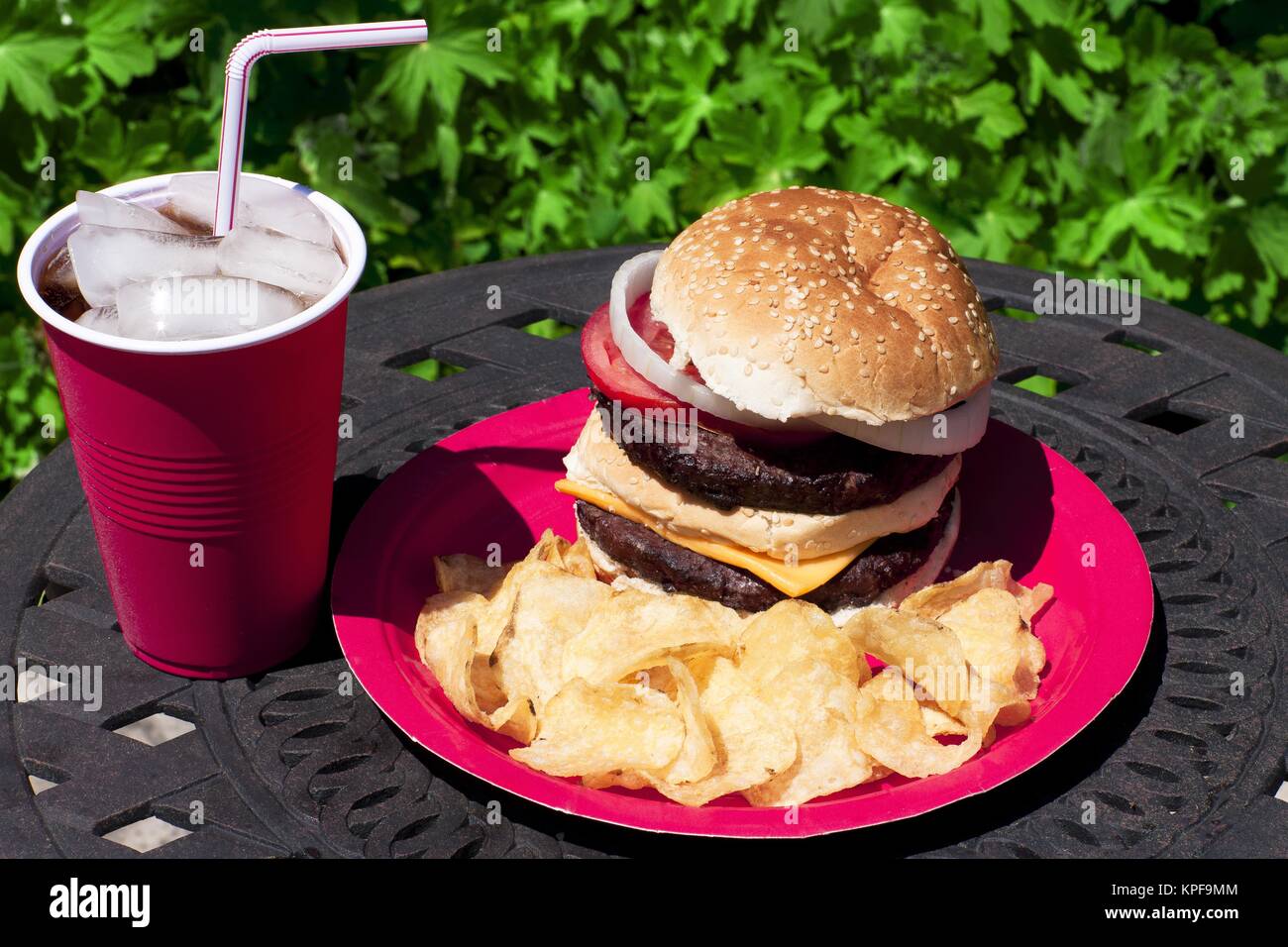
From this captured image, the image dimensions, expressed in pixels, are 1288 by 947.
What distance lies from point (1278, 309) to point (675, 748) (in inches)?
138

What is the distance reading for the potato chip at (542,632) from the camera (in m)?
2.57

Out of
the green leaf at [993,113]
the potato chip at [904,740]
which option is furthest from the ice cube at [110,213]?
the green leaf at [993,113]

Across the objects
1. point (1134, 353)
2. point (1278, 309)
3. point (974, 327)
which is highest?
point (974, 327)

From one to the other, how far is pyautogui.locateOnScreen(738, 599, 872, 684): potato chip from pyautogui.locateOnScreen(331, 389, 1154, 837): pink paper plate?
0.22 m

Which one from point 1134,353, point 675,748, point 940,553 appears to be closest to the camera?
point 675,748

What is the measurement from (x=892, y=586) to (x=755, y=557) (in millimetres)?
311

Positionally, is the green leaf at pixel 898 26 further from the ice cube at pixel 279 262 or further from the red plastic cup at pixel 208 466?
the ice cube at pixel 279 262

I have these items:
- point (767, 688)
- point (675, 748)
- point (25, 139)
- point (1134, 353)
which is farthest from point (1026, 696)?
point (25, 139)

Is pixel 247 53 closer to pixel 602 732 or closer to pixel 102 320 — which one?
pixel 102 320

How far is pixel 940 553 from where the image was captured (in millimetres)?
3059

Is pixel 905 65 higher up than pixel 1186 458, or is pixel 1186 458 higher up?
pixel 905 65

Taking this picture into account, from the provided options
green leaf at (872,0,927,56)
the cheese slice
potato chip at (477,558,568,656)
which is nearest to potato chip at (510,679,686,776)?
potato chip at (477,558,568,656)

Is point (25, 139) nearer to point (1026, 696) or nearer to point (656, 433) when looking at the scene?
point (656, 433)

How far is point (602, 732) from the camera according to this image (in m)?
2.33
